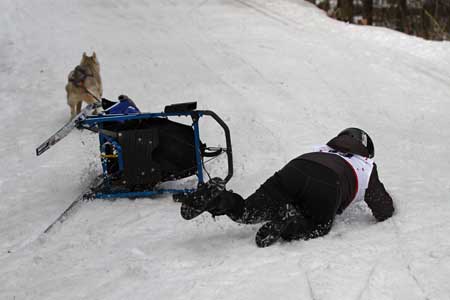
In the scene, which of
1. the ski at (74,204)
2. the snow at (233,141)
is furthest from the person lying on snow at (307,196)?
the ski at (74,204)

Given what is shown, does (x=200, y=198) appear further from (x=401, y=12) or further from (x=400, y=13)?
(x=400, y=13)

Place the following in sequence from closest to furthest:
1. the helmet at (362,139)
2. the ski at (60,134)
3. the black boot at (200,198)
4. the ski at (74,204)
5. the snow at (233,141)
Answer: the snow at (233,141) < the black boot at (200,198) < the helmet at (362,139) < the ski at (74,204) < the ski at (60,134)

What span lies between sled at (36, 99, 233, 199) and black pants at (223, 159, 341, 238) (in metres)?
0.87

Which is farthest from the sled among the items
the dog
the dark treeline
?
the dark treeline

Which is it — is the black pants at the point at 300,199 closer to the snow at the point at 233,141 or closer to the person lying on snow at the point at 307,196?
the person lying on snow at the point at 307,196

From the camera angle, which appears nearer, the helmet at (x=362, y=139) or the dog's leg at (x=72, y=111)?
the helmet at (x=362, y=139)

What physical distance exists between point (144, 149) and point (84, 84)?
10.9 ft

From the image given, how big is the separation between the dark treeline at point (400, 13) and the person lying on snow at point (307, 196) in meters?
11.9

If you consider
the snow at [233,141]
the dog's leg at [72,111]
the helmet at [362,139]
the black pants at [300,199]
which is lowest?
the dog's leg at [72,111]

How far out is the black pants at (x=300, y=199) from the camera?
3832mm

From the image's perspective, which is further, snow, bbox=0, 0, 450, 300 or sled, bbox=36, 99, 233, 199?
sled, bbox=36, 99, 233, 199

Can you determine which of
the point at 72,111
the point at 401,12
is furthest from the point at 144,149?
the point at 401,12

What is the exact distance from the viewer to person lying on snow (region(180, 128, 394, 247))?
3.72 m

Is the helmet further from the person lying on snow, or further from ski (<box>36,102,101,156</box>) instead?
ski (<box>36,102,101,156</box>)
